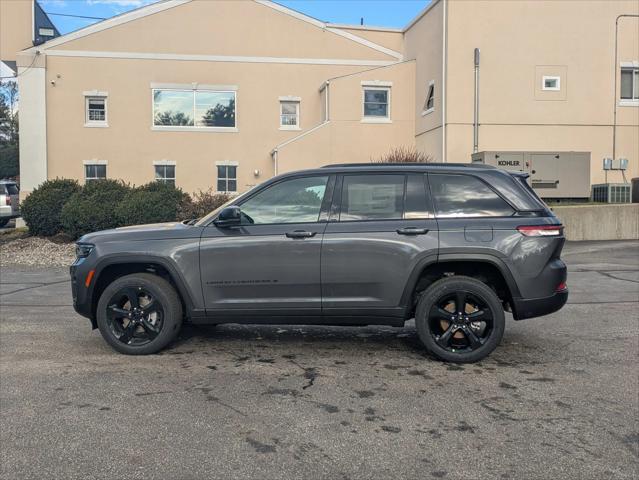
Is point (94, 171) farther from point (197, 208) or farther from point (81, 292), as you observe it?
point (81, 292)

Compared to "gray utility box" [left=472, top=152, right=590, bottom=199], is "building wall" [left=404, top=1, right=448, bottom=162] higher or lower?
higher

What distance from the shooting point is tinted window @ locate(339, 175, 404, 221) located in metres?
5.70

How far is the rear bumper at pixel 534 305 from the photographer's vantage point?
5.52 m

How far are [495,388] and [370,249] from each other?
159cm

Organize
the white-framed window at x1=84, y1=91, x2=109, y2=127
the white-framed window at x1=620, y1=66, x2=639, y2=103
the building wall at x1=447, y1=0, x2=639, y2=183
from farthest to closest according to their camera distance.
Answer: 1. the white-framed window at x1=84, y1=91, x2=109, y2=127
2. the white-framed window at x1=620, y1=66, x2=639, y2=103
3. the building wall at x1=447, y1=0, x2=639, y2=183

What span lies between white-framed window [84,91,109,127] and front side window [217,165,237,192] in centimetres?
473

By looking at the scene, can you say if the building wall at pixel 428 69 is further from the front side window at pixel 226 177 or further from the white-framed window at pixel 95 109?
the white-framed window at pixel 95 109

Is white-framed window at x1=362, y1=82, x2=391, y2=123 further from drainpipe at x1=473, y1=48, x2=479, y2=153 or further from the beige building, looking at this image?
drainpipe at x1=473, y1=48, x2=479, y2=153

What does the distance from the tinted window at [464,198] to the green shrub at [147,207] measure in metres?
11.1

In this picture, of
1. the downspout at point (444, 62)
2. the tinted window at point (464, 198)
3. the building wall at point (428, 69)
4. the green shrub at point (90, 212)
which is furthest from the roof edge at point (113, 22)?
the tinted window at point (464, 198)

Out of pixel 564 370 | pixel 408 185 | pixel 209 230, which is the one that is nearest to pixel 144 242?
pixel 209 230

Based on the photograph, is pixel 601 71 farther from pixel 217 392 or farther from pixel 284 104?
pixel 217 392

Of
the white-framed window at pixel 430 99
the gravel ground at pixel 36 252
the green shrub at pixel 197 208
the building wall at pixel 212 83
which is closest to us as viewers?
the gravel ground at pixel 36 252

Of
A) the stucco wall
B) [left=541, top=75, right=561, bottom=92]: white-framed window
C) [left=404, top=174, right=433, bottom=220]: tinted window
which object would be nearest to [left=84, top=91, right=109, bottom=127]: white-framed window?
[left=541, top=75, right=561, bottom=92]: white-framed window
